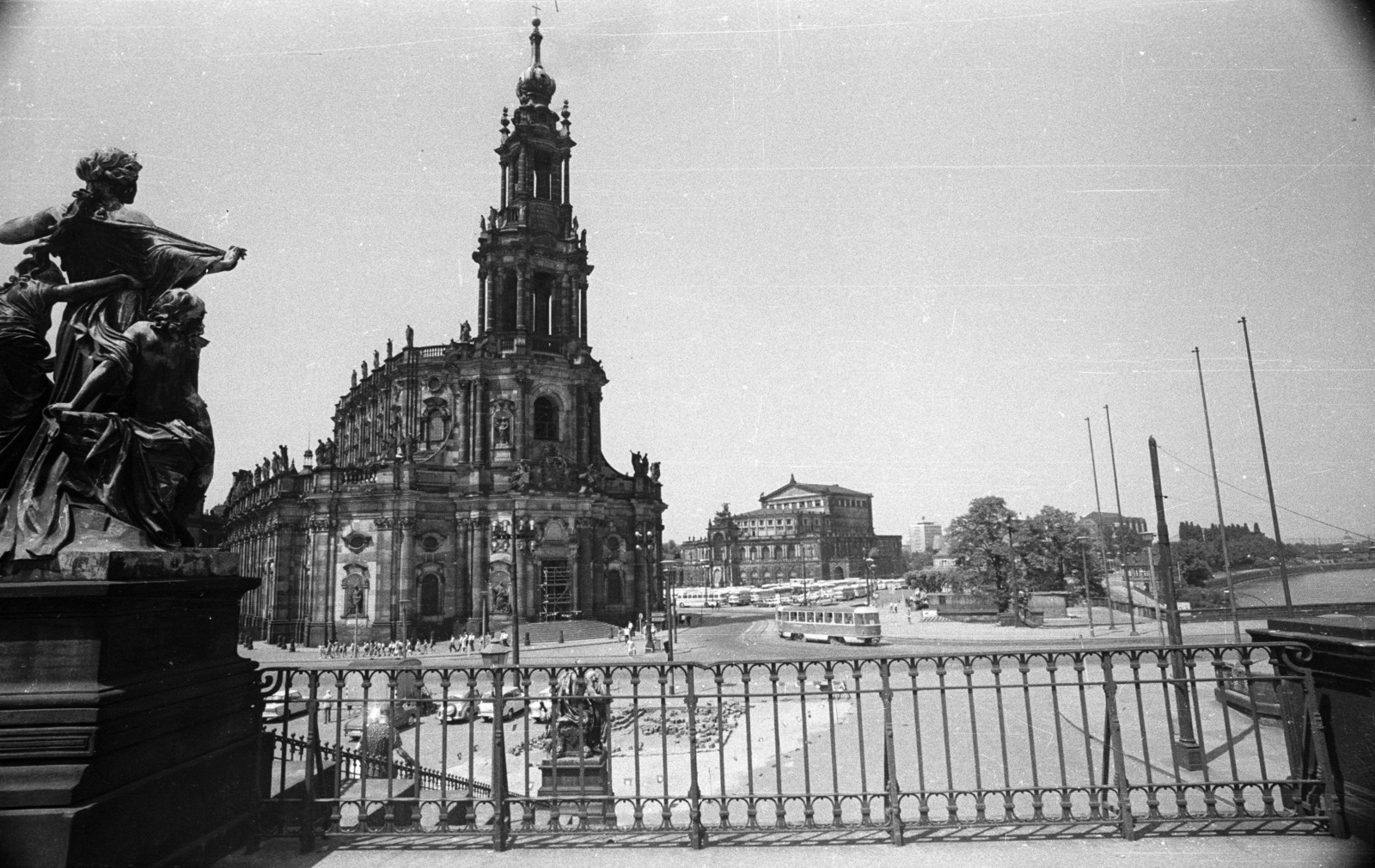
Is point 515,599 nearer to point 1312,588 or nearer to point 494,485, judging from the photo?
point 494,485

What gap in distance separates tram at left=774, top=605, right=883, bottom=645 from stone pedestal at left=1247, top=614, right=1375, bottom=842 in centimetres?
3201

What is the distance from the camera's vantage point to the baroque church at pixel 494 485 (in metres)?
42.0

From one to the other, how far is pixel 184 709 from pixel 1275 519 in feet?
90.2

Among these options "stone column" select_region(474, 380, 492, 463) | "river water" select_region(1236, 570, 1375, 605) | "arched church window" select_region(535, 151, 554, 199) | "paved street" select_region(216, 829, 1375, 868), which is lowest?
"river water" select_region(1236, 570, 1375, 605)

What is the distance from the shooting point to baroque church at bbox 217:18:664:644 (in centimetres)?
4200

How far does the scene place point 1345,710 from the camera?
5152 millimetres

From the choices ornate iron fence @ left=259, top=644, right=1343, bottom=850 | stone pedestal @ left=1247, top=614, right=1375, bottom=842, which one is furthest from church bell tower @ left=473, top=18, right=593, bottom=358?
stone pedestal @ left=1247, top=614, right=1375, bottom=842

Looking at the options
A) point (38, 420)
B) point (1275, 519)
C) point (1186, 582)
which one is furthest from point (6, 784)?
point (1186, 582)

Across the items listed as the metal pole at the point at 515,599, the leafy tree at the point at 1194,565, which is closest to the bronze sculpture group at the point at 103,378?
the metal pole at the point at 515,599

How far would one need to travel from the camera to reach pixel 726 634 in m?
46.0

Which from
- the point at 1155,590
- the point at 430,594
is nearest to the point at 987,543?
the point at 1155,590

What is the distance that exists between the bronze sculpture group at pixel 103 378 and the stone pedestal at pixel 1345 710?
7452mm

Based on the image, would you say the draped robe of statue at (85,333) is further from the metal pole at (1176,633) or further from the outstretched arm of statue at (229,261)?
the metal pole at (1176,633)

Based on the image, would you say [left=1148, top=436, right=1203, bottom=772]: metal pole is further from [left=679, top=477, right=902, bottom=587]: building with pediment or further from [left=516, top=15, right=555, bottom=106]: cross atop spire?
[left=679, top=477, right=902, bottom=587]: building with pediment
